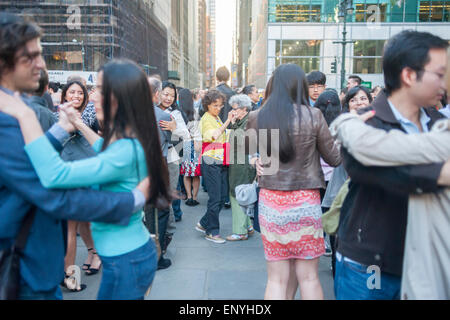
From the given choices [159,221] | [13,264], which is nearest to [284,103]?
[13,264]

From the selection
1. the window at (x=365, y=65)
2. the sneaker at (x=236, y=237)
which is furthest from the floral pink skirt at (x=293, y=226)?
the window at (x=365, y=65)

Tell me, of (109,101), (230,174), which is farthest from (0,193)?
(230,174)

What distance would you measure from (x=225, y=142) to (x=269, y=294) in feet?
10.7

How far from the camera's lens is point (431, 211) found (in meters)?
1.65

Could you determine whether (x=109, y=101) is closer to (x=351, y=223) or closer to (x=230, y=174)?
(x=351, y=223)

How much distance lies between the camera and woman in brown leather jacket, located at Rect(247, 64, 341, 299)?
105 inches

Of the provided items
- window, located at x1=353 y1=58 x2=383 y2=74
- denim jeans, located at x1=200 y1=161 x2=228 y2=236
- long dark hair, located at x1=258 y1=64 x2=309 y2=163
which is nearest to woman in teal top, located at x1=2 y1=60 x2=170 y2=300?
long dark hair, located at x1=258 y1=64 x2=309 y2=163

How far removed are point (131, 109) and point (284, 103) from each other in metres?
1.17

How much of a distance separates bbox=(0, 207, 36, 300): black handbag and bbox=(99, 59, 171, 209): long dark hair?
1.77 feet

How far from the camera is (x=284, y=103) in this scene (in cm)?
268

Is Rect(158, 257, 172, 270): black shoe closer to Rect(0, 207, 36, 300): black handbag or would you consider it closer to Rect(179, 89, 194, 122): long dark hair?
Rect(0, 207, 36, 300): black handbag

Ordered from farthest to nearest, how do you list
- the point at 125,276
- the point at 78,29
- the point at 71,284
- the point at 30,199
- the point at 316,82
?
the point at 78,29 → the point at 316,82 → the point at 71,284 → the point at 125,276 → the point at 30,199

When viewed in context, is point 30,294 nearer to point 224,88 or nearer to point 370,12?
point 224,88
